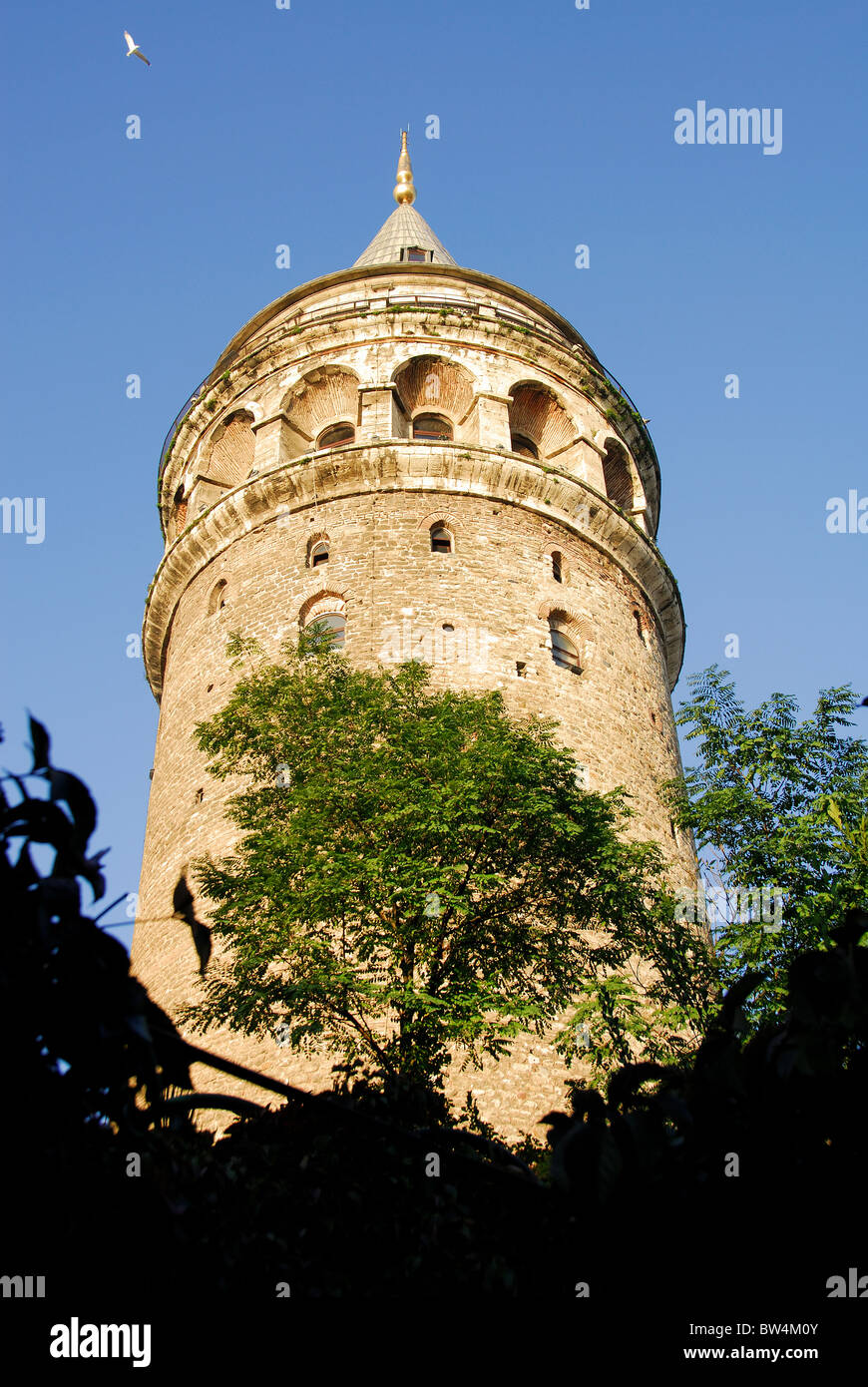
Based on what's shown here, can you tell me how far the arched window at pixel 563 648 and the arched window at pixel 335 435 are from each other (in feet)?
18.5

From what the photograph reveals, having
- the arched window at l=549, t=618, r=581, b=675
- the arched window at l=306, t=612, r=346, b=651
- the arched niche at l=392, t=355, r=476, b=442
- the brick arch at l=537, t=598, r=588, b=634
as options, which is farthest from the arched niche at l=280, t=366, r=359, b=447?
the arched window at l=549, t=618, r=581, b=675

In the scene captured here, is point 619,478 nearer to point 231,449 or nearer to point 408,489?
point 408,489

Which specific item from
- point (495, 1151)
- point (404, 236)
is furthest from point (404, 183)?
point (495, 1151)

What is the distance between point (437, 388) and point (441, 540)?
175 inches

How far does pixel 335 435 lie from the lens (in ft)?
66.6

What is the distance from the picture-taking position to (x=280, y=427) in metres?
19.8

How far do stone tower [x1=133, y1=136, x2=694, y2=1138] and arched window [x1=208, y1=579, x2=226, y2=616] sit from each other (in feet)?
0.12

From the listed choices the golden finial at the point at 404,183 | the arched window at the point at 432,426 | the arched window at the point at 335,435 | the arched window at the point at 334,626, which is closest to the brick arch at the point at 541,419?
the arched window at the point at 432,426

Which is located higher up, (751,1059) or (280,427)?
(280,427)

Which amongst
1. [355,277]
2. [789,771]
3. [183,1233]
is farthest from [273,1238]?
[355,277]

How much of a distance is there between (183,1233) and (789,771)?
Answer: 33.0 feet

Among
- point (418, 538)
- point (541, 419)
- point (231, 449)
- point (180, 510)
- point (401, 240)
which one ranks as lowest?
point (418, 538)

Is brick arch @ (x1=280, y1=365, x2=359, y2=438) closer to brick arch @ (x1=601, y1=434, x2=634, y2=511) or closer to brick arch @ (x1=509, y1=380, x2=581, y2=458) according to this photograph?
brick arch @ (x1=509, y1=380, x2=581, y2=458)
